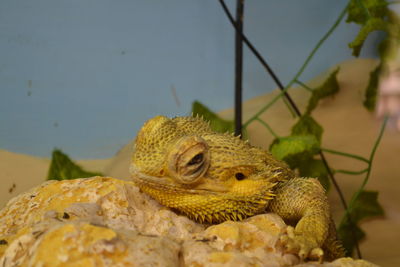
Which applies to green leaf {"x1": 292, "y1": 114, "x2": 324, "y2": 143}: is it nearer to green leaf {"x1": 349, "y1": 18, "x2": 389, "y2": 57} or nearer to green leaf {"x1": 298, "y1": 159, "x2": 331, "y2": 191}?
green leaf {"x1": 298, "y1": 159, "x2": 331, "y2": 191}

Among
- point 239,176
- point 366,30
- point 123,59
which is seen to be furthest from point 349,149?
point 239,176

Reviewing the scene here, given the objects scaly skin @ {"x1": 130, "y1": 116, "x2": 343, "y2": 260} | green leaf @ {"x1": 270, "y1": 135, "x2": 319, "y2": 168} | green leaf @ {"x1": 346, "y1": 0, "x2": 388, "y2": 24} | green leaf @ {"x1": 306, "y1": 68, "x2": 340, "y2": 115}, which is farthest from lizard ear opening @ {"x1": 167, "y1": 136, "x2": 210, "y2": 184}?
green leaf @ {"x1": 306, "y1": 68, "x2": 340, "y2": 115}

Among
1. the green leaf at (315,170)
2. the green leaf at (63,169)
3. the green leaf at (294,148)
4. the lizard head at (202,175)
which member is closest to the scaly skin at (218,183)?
the lizard head at (202,175)

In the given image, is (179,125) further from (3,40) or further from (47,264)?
(3,40)

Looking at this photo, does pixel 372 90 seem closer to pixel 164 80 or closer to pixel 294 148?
pixel 294 148

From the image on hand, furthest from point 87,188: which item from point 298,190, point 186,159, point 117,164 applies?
point 117,164
